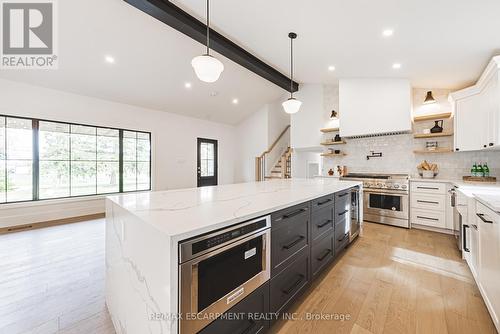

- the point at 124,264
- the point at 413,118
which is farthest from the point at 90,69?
the point at 413,118

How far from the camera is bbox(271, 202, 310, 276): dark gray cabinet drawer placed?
54.8 inches

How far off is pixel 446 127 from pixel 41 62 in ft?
23.6

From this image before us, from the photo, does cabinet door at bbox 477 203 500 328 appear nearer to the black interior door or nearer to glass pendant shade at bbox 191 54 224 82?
glass pendant shade at bbox 191 54 224 82

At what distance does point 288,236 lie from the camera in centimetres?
153

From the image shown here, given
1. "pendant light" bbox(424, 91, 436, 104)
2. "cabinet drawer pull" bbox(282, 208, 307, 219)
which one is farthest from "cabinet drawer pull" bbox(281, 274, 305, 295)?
"pendant light" bbox(424, 91, 436, 104)

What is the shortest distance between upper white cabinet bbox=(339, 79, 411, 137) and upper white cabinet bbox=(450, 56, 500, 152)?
671mm

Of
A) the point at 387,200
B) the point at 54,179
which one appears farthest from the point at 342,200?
the point at 54,179

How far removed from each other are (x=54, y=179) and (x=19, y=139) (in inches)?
35.6

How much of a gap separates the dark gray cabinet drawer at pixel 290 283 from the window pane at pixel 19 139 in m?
5.15

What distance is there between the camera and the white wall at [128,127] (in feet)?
12.4

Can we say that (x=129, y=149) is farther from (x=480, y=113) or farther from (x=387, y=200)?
(x=480, y=113)

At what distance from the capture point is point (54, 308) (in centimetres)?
172

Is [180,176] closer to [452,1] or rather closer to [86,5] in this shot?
[86,5]

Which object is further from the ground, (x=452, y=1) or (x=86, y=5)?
(x=86, y=5)
